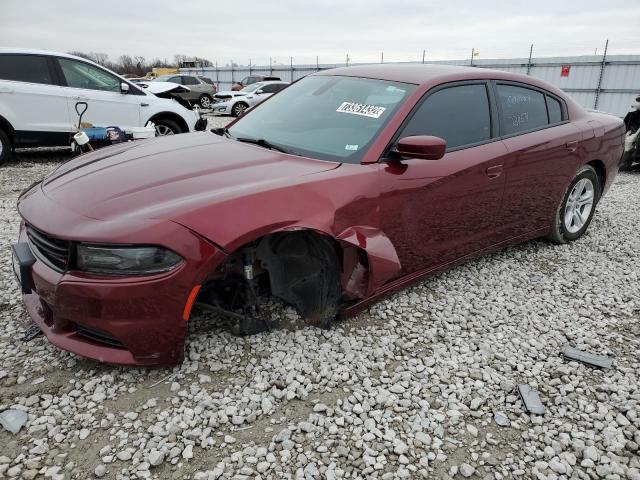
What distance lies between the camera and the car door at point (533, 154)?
3.45m

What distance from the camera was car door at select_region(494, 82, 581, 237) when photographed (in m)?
3.45

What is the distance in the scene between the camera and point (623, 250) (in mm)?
4359

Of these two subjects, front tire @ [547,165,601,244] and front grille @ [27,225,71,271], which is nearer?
front grille @ [27,225,71,271]

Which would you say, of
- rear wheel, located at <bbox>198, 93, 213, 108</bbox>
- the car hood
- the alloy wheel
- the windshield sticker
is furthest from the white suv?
rear wheel, located at <bbox>198, 93, 213, 108</bbox>

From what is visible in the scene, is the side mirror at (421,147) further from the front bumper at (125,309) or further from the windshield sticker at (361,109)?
the front bumper at (125,309)

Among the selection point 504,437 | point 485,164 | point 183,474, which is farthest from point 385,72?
point 183,474

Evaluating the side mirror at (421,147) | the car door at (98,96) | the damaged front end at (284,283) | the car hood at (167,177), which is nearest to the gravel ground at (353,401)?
the damaged front end at (284,283)

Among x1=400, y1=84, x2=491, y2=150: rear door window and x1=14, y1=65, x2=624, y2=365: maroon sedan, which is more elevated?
x1=400, y1=84, x2=491, y2=150: rear door window

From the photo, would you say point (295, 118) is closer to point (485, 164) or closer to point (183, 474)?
point (485, 164)

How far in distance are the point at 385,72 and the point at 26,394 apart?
2854mm

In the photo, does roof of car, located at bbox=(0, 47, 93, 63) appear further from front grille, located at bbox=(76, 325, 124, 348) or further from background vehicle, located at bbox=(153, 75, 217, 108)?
background vehicle, located at bbox=(153, 75, 217, 108)

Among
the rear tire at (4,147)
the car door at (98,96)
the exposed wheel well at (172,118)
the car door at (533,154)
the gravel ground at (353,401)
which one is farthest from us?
the exposed wheel well at (172,118)

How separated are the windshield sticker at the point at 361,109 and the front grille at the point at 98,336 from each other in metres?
1.89

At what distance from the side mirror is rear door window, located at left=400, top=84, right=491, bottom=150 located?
19 centimetres
